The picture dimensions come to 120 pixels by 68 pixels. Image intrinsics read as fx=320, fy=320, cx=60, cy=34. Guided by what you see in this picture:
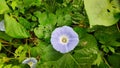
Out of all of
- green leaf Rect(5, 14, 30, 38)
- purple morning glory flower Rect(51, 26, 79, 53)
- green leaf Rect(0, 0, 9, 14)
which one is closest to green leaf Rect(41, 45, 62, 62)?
purple morning glory flower Rect(51, 26, 79, 53)

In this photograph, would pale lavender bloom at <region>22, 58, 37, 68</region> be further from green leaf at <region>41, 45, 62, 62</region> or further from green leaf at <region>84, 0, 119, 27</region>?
green leaf at <region>84, 0, 119, 27</region>

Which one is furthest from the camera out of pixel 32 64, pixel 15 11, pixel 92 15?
pixel 15 11

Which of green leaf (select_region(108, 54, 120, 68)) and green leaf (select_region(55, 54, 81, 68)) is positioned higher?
green leaf (select_region(55, 54, 81, 68))

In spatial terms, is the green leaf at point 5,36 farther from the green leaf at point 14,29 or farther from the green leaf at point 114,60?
the green leaf at point 114,60

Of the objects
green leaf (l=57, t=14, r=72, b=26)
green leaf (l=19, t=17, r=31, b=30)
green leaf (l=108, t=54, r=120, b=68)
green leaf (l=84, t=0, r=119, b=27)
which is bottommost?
green leaf (l=108, t=54, r=120, b=68)

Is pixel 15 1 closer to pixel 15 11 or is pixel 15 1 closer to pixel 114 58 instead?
pixel 15 11

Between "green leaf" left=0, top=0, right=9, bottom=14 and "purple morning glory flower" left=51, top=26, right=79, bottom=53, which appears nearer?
"purple morning glory flower" left=51, top=26, right=79, bottom=53

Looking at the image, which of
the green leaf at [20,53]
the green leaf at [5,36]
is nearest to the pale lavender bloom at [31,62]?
the green leaf at [20,53]

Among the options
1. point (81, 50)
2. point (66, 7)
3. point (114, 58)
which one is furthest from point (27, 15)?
point (114, 58)
